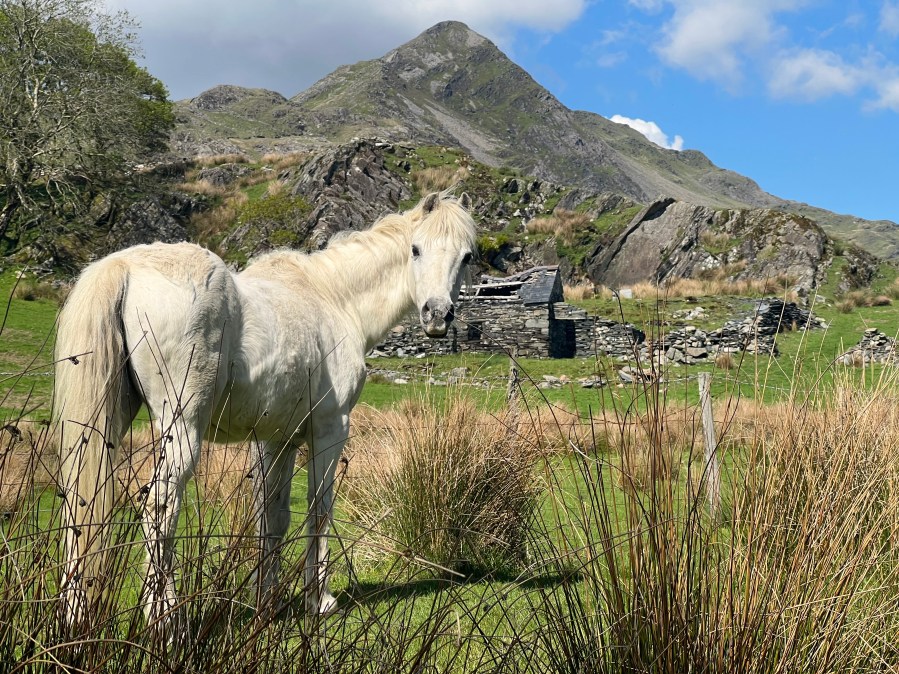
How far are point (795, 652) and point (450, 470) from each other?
9.70ft

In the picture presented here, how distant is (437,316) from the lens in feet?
14.8

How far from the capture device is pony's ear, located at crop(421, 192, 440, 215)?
15.9 feet

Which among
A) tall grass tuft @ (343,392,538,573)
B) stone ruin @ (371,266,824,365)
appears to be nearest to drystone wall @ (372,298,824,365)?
stone ruin @ (371,266,824,365)

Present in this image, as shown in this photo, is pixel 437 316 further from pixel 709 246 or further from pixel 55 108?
pixel 709 246

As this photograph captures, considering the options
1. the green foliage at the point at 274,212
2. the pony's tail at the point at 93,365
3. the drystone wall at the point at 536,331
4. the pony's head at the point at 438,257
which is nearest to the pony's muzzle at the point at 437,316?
the pony's head at the point at 438,257

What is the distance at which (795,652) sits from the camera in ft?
6.98

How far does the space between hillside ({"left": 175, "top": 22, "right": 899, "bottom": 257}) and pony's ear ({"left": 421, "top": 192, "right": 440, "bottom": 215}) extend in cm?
7356

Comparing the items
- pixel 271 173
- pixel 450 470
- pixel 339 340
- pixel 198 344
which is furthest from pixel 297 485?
pixel 271 173

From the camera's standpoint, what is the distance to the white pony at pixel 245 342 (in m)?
2.91

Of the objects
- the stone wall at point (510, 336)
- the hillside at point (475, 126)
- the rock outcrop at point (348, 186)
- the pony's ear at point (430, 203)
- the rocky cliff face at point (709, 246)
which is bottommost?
the stone wall at point (510, 336)

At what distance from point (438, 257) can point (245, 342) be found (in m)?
1.60

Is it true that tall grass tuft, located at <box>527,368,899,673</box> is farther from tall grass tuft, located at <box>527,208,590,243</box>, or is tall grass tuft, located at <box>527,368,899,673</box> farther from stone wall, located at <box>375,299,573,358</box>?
tall grass tuft, located at <box>527,208,590,243</box>

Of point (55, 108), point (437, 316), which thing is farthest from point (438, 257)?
point (55, 108)

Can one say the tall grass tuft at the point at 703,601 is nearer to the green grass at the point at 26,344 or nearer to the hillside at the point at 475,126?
the green grass at the point at 26,344
